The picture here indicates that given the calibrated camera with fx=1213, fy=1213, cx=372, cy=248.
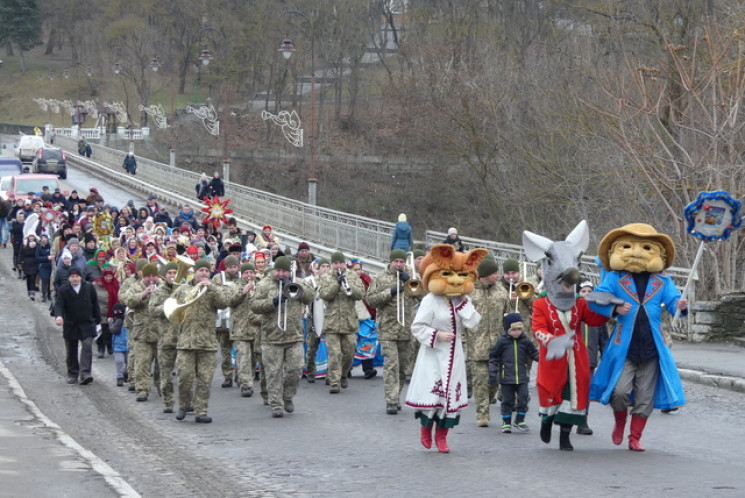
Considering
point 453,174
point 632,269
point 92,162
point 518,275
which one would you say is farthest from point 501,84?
point 632,269

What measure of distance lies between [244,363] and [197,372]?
2.00 metres

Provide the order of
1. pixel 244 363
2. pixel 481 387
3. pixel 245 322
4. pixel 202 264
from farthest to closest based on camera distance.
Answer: pixel 244 363 → pixel 245 322 → pixel 202 264 → pixel 481 387

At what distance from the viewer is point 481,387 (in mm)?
12797

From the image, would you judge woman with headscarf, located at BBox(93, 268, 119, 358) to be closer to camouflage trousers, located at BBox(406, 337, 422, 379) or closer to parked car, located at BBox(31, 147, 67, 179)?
camouflage trousers, located at BBox(406, 337, 422, 379)

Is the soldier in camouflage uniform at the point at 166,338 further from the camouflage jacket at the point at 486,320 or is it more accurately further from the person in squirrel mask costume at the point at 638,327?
the person in squirrel mask costume at the point at 638,327

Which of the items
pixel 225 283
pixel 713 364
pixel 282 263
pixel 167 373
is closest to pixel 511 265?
pixel 282 263

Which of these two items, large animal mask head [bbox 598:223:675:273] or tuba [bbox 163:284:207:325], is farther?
tuba [bbox 163:284:207:325]

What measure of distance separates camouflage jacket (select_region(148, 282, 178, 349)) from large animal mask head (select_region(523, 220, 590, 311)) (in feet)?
16.5

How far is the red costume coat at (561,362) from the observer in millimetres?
10703

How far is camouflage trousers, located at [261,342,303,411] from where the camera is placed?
44.5ft

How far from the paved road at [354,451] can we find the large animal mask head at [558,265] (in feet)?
4.59

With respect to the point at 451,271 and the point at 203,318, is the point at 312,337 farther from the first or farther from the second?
the point at 451,271

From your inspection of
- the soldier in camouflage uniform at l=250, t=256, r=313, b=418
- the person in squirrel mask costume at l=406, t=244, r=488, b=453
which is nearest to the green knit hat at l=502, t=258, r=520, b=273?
the soldier in camouflage uniform at l=250, t=256, r=313, b=418

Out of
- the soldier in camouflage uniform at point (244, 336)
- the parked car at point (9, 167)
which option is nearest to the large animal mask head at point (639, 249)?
the soldier in camouflage uniform at point (244, 336)
